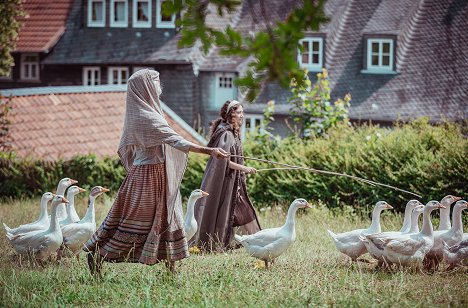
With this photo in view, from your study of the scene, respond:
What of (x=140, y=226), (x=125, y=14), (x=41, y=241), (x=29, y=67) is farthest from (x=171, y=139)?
(x=29, y=67)

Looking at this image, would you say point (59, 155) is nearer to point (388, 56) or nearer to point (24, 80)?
point (388, 56)

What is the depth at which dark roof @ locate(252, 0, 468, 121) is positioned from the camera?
3519cm

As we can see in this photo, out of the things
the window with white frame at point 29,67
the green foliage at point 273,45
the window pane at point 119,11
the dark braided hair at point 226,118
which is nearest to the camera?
the green foliage at point 273,45

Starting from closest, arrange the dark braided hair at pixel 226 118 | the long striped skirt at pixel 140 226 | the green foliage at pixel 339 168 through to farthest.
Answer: the long striped skirt at pixel 140 226 → the dark braided hair at pixel 226 118 → the green foliage at pixel 339 168

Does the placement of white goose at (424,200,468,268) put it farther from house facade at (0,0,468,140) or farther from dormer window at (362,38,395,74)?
dormer window at (362,38,395,74)

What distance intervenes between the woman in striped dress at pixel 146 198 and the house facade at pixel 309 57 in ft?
72.2

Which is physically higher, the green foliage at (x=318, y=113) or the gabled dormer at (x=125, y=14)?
the gabled dormer at (x=125, y=14)

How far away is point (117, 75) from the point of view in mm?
43938

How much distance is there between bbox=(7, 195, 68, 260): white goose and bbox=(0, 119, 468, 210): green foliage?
648 cm

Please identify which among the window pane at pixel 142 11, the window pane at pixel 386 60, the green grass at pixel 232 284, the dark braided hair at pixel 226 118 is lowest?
the green grass at pixel 232 284

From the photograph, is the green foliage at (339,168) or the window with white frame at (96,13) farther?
the window with white frame at (96,13)

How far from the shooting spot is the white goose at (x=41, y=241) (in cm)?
1158

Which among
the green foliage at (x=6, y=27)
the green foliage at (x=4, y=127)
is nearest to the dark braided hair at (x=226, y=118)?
the green foliage at (x=4, y=127)

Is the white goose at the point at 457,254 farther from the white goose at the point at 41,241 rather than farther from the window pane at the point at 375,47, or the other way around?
the window pane at the point at 375,47
